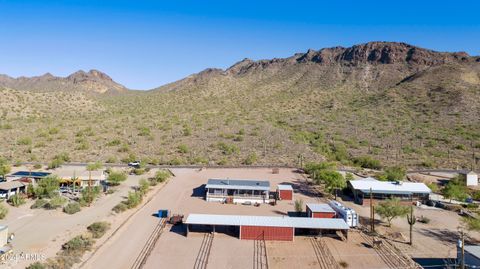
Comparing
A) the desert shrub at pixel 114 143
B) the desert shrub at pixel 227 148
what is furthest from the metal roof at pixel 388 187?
the desert shrub at pixel 114 143

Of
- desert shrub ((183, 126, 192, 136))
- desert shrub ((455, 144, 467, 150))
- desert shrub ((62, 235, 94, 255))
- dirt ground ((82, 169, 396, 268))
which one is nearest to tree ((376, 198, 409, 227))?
dirt ground ((82, 169, 396, 268))

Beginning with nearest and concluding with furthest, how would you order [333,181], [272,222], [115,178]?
[272,222] < [333,181] < [115,178]

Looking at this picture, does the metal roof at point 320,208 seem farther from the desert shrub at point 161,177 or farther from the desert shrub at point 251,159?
the desert shrub at point 251,159

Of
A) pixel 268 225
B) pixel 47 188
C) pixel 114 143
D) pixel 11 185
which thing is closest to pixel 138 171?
pixel 47 188

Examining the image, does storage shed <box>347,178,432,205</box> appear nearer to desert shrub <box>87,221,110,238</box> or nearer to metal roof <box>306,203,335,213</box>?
metal roof <box>306,203,335,213</box>

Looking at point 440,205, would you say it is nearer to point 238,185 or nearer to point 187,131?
point 238,185
